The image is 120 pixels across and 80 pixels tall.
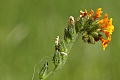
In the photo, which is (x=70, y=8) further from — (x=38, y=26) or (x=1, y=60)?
(x=1, y=60)

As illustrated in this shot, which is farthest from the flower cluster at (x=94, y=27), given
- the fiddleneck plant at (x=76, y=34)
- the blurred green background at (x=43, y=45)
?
the blurred green background at (x=43, y=45)

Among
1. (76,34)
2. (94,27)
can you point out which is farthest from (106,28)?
(76,34)

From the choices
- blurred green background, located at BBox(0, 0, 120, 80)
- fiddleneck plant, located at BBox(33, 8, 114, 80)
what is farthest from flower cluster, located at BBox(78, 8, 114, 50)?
blurred green background, located at BBox(0, 0, 120, 80)

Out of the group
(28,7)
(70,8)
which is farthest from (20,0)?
(70,8)

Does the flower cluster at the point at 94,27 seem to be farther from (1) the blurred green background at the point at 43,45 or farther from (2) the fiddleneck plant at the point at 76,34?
(1) the blurred green background at the point at 43,45

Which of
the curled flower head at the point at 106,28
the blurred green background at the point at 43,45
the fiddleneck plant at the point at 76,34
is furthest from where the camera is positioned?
the blurred green background at the point at 43,45

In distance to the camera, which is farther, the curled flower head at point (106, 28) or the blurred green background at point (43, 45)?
the blurred green background at point (43, 45)
